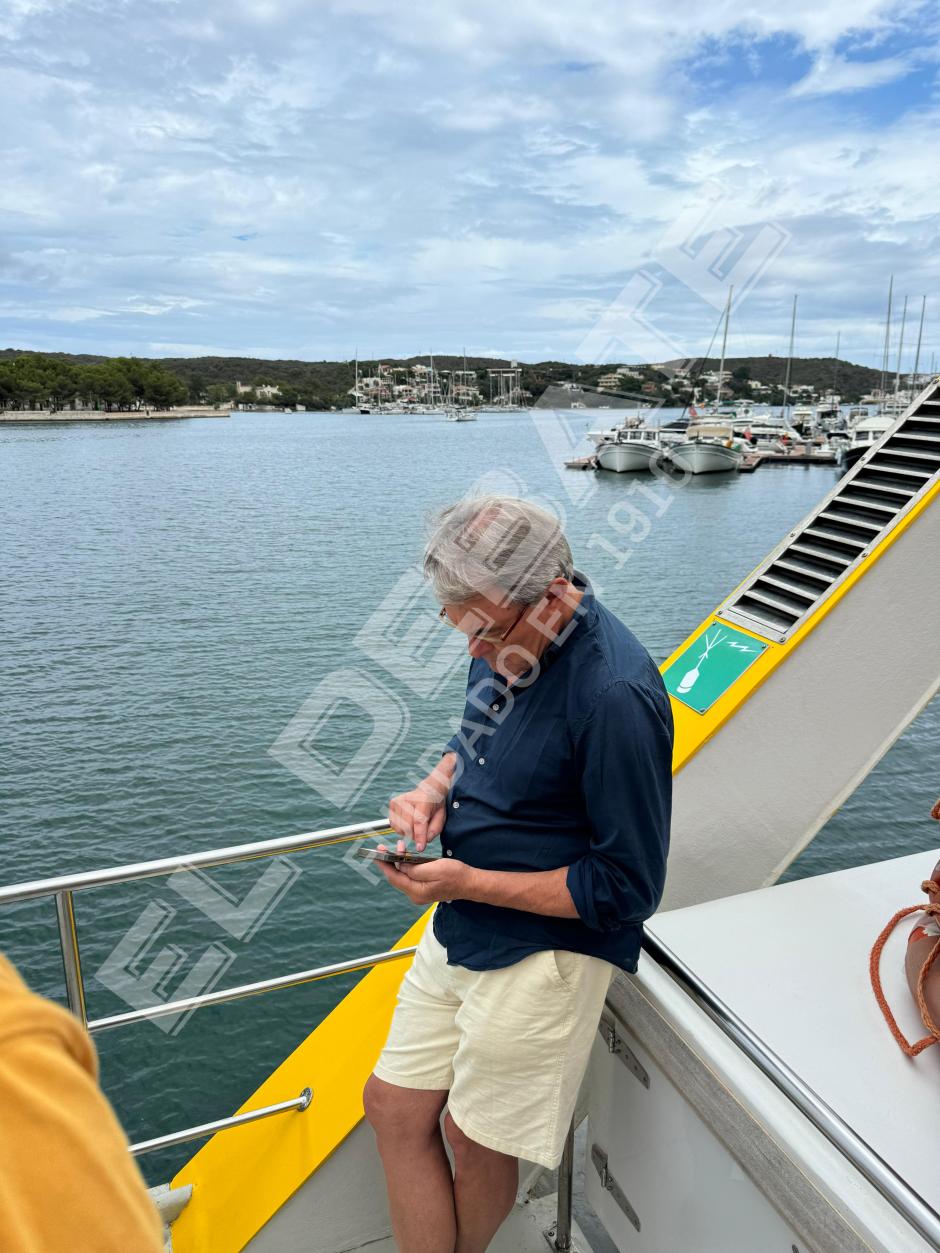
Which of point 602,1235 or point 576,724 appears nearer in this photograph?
point 576,724

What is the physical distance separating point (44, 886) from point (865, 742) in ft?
5.86

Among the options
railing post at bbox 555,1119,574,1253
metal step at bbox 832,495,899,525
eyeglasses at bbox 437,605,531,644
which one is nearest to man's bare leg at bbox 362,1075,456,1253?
railing post at bbox 555,1119,574,1253

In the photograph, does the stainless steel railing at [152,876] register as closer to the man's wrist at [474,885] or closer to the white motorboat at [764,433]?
the man's wrist at [474,885]

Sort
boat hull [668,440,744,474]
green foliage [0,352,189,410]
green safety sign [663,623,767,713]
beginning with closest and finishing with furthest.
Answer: green safety sign [663,623,767,713] < boat hull [668,440,744,474] < green foliage [0,352,189,410]

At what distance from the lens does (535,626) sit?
152 centimetres

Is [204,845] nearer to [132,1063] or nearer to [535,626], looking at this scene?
[132,1063]

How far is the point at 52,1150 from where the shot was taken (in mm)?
473

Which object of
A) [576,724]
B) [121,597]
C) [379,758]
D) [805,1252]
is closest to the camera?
[805,1252]

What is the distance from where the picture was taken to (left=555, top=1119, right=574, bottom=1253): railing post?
201 cm

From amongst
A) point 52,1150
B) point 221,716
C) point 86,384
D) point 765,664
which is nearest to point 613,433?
point 221,716

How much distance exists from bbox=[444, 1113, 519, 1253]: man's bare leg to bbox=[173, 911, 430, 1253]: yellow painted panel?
385 mm

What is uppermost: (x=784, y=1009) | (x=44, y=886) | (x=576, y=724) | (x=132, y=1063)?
(x=576, y=724)

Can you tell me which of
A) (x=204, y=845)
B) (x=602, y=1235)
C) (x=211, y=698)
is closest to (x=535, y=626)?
(x=602, y=1235)

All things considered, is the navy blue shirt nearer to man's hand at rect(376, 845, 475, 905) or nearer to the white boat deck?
man's hand at rect(376, 845, 475, 905)
